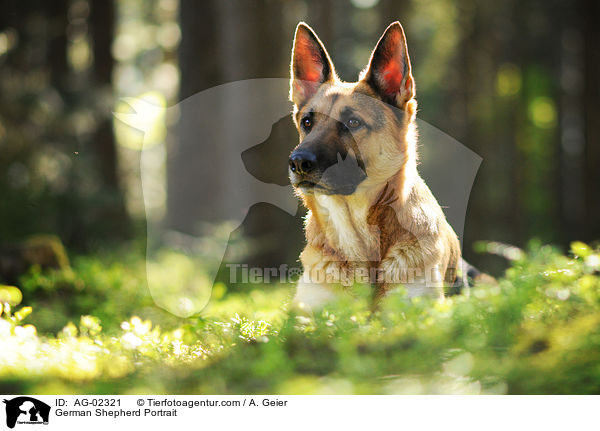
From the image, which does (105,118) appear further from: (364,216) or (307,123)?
(364,216)

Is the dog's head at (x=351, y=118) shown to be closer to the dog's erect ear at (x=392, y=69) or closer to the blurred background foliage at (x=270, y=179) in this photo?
the dog's erect ear at (x=392, y=69)

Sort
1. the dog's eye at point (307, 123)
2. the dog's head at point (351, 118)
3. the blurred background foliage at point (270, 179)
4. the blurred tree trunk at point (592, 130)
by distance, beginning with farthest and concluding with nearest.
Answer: the blurred tree trunk at point (592, 130), the dog's eye at point (307, 123), the dog's head at point (351, 118), the blurred background foliage at point (270, 179)

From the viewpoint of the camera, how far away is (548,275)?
2.68m

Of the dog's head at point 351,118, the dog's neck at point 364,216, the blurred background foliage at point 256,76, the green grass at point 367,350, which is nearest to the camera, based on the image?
the green grass at point 367,350

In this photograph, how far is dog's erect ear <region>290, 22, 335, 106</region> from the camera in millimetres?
3166

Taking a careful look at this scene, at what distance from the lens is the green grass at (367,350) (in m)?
2.10

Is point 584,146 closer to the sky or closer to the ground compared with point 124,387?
closer to the sky

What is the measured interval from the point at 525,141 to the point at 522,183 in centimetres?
107

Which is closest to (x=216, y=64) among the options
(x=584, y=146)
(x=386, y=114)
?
(x=386, y=114)

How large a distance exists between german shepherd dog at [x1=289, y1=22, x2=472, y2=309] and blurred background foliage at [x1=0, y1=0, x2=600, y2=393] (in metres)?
0.40
